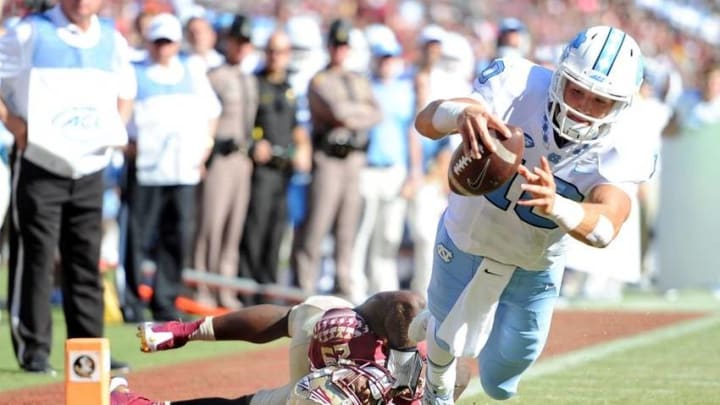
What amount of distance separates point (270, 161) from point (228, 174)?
0.41 m

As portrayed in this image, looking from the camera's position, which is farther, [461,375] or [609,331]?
[609,331]

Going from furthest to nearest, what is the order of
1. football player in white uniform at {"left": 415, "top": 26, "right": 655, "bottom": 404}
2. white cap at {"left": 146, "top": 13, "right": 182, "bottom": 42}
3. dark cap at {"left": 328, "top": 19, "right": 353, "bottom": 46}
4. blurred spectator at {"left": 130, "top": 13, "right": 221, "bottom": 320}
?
dark cap at {"left": 328, "top": 19, "right": 353, "bottom": 46} → blurred spectator at {"left": 130, "top": 13, "right": 221, "bottom": 320} → white cap at {"left": 146, "top": 13, "right": 182, "bottom": 42} → football player in white uniform at {"left": 415, "top": 26, "right": 655, "bottom": 404}

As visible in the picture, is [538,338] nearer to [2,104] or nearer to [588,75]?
[588,75]

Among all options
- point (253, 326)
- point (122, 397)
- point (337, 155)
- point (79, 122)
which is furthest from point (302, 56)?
point (122, 397)

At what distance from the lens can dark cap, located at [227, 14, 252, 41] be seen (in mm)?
10852

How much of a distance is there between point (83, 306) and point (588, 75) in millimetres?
3405

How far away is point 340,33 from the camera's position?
10945 millimetres

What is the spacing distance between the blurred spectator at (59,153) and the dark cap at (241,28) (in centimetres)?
316

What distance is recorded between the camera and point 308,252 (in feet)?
37.1

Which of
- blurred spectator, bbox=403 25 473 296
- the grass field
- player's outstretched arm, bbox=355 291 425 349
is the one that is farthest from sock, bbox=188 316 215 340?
blurred spectator, bbox=403 25 473 296

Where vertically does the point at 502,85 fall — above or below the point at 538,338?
above

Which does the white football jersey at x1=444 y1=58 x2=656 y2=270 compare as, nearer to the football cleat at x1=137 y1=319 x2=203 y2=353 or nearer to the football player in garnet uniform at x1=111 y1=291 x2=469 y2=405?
the football player in garnet uniform at x1=111 y1=291 x2=469 y2=405

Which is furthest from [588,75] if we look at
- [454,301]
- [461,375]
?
[461,375]

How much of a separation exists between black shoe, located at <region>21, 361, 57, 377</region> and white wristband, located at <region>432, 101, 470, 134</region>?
312cm
